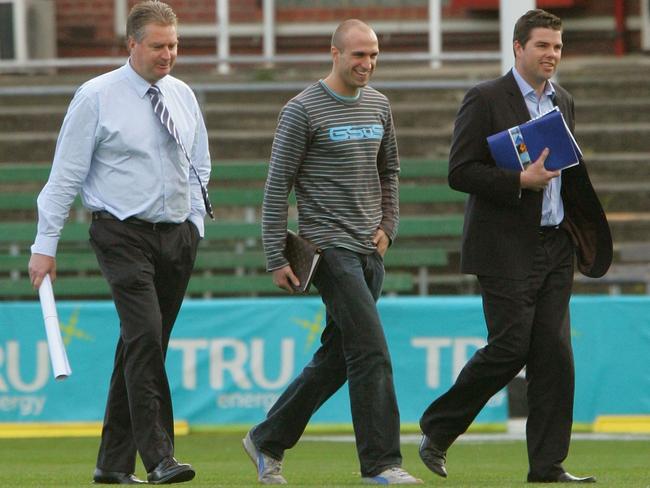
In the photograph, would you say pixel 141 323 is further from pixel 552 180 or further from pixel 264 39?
pixel 264 39

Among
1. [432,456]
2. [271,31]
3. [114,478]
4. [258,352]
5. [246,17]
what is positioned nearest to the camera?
[114,478]

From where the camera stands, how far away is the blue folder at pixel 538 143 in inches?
270

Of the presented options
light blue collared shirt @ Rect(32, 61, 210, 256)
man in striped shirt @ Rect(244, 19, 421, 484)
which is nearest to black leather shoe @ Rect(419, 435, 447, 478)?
man in striped shirt @ Rect(244, 19, 421, 484)

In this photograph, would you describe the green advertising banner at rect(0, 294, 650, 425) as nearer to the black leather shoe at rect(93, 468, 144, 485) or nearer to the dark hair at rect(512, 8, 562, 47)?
the black leather shoe at rect(93, 468, 144, 485)

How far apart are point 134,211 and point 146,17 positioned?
81 cm

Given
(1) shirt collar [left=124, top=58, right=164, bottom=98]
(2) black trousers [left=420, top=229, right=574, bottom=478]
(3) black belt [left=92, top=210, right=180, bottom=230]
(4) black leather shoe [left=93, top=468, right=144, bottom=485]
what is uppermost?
(1) shirt collar [left=124, top=58, right=164, bottom=98]

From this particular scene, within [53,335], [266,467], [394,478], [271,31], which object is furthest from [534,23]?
[271,31]

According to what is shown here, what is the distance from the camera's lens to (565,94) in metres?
Answer: 7.26

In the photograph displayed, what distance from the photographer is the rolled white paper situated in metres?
6.68

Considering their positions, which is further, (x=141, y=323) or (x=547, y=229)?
(x=547, y=229)

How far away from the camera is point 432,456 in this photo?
7.29 meters

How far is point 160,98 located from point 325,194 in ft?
2.75

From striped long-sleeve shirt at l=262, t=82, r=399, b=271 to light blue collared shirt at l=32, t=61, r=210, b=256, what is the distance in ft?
1.57

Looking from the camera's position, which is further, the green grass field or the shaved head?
the green grass field
